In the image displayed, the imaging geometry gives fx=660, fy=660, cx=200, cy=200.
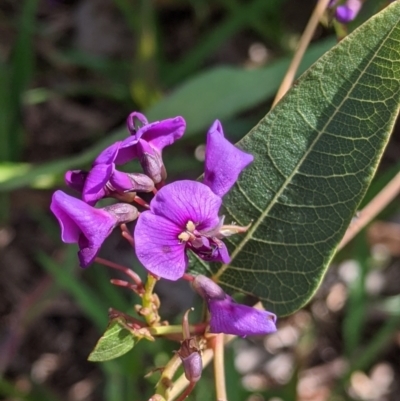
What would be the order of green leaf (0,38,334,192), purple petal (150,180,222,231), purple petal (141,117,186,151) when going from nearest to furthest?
purple petal (150,180,222,231), purple petal (141,117,186,151), green leaf (0,38,334,192)

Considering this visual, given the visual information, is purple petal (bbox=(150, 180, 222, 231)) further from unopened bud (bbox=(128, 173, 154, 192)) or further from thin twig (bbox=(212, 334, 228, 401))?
thin twig (bbox=(212, 334, 228, 401))

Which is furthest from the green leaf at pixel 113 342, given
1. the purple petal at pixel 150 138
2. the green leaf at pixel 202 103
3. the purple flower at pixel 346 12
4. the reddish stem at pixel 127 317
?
the green leaf at pixel 202 103

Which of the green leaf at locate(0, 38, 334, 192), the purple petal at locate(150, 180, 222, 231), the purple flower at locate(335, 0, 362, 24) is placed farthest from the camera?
the green leaf at locate(0, 38, 334, 192)

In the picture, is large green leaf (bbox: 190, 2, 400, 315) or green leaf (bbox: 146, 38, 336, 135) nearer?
large green leaf (bbox: 190, 2, 400, 315)

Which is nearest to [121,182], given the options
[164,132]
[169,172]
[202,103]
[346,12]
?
[164,132]

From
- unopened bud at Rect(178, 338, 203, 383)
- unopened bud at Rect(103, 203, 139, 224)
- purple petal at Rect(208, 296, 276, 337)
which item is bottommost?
unopened bud at Rect(178, 338, 203, 383)

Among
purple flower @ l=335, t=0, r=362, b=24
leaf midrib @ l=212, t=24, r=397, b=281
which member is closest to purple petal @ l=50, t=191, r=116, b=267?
leaf midrib @ l=212, t=24, r=397, b=281

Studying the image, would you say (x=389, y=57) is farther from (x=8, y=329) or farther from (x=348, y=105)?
(x=8, y=329)

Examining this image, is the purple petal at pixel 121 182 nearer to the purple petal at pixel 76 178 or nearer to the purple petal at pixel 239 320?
the purple petal at pixel 76 178
